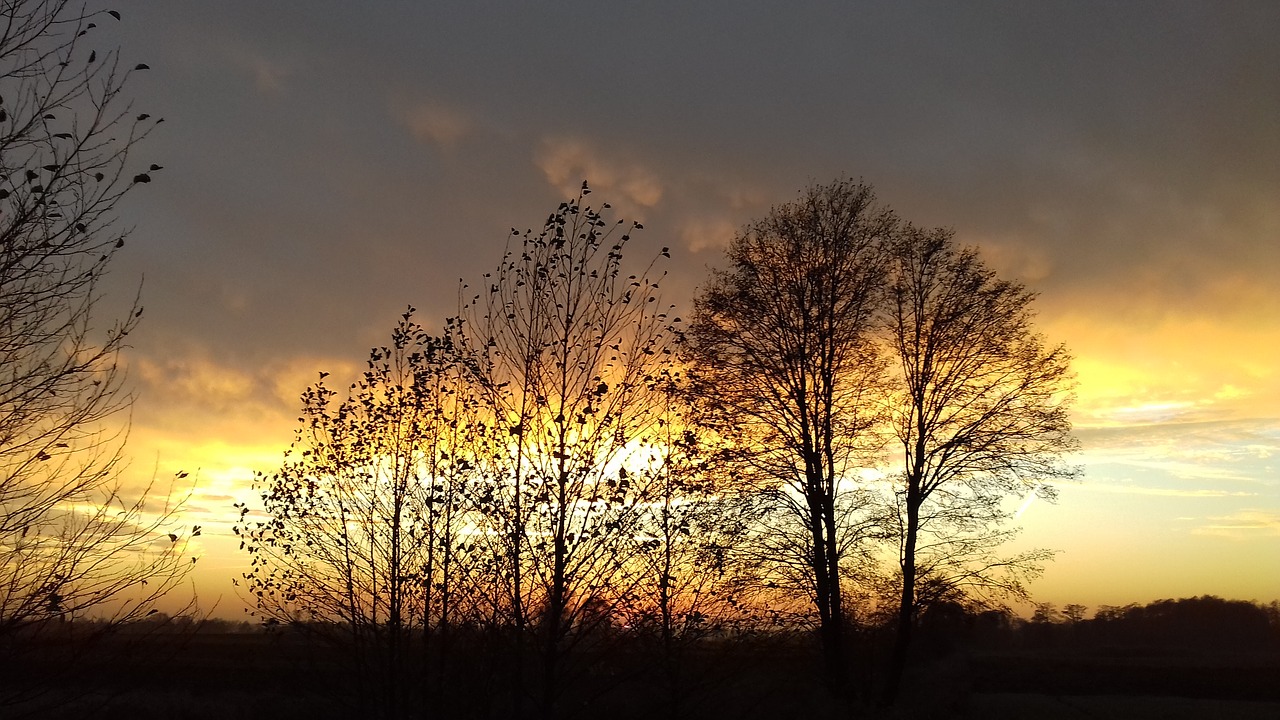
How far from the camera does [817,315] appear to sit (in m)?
18.2

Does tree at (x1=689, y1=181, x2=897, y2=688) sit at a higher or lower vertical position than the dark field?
higher

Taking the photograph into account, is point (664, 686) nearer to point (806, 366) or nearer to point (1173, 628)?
point (806, 366)

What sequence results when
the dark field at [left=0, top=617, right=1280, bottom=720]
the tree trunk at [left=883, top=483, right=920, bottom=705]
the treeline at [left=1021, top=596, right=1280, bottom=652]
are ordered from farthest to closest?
the treeline at [left=1021, top=596, right=1280, bottom=652]
the tree trunk at [left=883, top=483, right=920, bottom=705]
the dark field at [left=0, top=617, right=1280, bottom=720]

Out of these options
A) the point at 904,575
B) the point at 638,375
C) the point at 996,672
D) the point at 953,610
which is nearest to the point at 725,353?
the point at 904,575

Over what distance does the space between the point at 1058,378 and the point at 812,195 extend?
6.42 meters

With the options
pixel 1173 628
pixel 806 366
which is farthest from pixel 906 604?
pixel 1173 628

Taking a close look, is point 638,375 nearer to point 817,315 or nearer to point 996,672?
point 817,315

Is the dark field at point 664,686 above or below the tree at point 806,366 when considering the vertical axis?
below

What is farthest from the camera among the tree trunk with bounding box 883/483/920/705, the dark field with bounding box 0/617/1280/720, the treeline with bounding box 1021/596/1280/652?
the treeline with bounding box 1021/596/1280/652

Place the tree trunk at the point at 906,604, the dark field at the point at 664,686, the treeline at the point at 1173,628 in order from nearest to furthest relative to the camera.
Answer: the dark field at the point at 664,686 < the tree trunk at the point at 906,604 < the treeline at the point at 1173,628

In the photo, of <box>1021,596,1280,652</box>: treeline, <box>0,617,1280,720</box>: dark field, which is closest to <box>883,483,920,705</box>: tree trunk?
<box>0,617,1280,720</box>: dark field

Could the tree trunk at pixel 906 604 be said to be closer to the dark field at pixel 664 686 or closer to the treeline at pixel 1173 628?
the dark field at pixel 664 686

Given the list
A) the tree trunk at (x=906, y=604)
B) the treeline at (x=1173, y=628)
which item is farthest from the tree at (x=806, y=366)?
the treeline at (x=1173, y=628)

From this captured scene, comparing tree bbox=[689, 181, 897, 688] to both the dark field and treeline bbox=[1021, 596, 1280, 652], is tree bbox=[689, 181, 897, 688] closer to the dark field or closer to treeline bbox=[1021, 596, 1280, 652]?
the dark field
